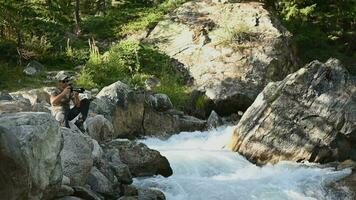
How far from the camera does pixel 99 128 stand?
11.4 meters

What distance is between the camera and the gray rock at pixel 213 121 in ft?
48.9

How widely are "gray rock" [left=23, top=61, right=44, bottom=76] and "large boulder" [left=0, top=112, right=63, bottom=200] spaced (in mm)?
9861

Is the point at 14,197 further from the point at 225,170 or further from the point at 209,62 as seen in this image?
the point at 209,62

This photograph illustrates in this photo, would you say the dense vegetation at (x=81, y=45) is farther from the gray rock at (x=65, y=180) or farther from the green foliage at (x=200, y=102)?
the gray rock at (x=65, y=180)

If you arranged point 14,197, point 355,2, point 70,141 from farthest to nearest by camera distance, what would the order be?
point 355,2 → point 70,141 → point 14,197

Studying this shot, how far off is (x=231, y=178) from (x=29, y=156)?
5324 millimetres

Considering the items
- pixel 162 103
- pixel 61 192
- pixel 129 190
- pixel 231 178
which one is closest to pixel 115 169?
pixel 129 190

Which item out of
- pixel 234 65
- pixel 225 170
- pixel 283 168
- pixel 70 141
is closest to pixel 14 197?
pixel 70 141

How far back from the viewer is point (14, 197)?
19.1ft

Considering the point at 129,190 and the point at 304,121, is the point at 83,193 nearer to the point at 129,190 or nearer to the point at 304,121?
the point at 129,190

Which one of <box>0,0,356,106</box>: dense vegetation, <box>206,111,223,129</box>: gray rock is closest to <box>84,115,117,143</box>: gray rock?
<box>206,111,223,129</box>: gray rock

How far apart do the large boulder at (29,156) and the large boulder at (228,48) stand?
984cm

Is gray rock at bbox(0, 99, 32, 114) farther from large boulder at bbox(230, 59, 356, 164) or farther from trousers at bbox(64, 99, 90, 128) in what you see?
large boulder at bbox(230, 59, 356, 164)

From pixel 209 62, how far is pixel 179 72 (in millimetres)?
1143
